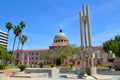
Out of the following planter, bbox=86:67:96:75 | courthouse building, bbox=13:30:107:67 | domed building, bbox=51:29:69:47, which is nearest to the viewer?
planter, bbox=86:67:96:75

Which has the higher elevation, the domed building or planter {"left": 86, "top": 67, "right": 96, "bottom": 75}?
the domed building

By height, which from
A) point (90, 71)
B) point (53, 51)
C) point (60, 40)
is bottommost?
point (90, 71)

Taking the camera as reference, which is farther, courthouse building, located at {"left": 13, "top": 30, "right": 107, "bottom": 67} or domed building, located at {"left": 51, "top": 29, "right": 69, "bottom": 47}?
domed building, located at {"left": 51, "top": 29, "right": 69, "bottom": 47}

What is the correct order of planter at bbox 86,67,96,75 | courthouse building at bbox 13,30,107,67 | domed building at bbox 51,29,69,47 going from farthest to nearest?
domed building at bbox 51,29,69,47 → courthouse building at bbox 13,30,107,67 → planter at bbox 86,67,96,75

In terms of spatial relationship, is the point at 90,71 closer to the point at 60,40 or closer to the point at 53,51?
the point at 53,51

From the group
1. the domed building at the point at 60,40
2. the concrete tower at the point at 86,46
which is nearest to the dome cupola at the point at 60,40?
the domed building at the point at 60,40

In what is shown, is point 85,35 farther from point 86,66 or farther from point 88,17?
point 86,66

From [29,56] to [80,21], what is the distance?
82.1 metres

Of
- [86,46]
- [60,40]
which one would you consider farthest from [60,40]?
[86,46]

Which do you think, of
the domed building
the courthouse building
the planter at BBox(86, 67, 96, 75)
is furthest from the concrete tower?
the domed building

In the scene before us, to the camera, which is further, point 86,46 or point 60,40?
point 60,40

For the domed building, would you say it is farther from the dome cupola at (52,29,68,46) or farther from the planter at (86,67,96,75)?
the planter at (86,67,96,75)

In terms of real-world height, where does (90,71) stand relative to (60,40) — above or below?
below

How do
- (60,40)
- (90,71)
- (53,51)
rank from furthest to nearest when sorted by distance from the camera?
(60,40), (53,51), (90,71)
